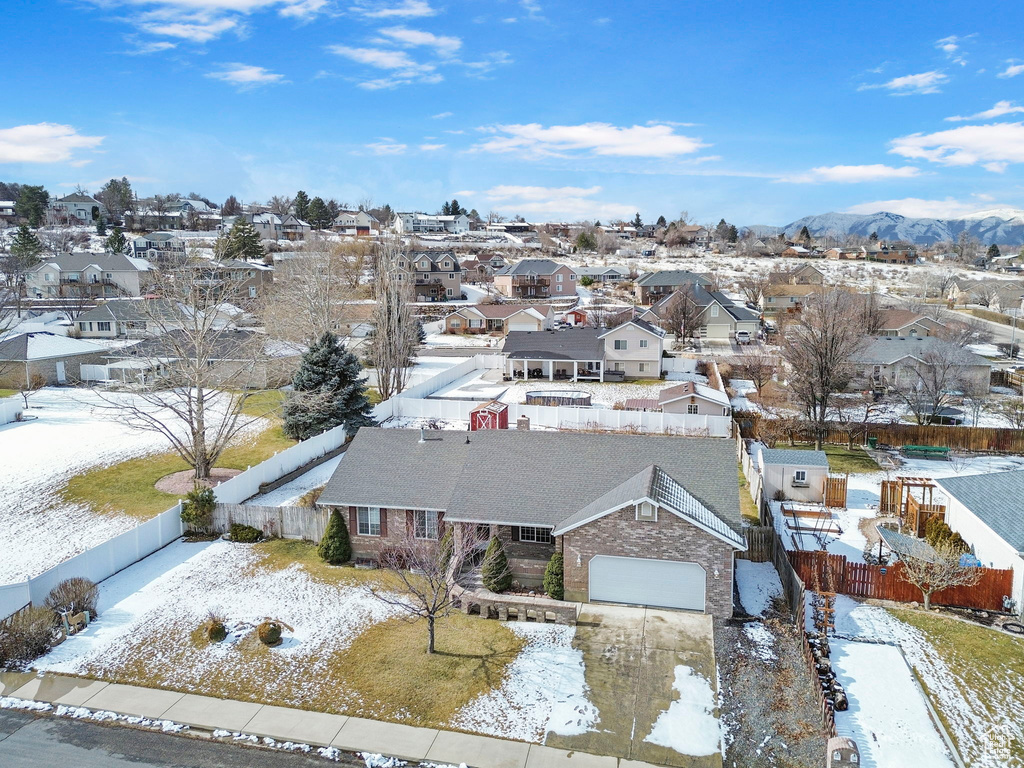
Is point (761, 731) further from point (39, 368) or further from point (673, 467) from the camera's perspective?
point (39, 368)

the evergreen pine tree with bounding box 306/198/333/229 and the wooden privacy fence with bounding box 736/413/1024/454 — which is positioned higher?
the evergreen pine tree with bounding box 306/198/333/229

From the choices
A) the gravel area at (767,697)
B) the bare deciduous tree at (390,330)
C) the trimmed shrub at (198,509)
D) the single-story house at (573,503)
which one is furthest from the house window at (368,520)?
the bare deciduous tree at (390,330)

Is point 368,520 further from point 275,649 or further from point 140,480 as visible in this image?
point 140,480

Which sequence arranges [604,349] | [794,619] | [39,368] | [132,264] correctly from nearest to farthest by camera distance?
[794,619] < [39,368] < [604,349] < [132,264]

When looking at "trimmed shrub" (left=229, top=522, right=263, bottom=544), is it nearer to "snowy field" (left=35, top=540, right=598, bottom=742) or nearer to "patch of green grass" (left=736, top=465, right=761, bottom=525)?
"snowy field" (left=35, top=540, right=598, bottom=742)

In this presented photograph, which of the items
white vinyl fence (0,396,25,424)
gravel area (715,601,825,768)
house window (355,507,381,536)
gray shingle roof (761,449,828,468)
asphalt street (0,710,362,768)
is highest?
white vinyl fence (0,396,25,424)

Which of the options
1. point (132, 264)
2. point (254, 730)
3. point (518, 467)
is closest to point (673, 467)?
point (518, 467)

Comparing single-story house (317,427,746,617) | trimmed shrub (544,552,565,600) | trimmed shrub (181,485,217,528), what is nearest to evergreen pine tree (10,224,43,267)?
trimmed shrub (181,485,217,528)

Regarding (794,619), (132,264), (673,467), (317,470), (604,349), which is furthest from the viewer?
(132,264)
